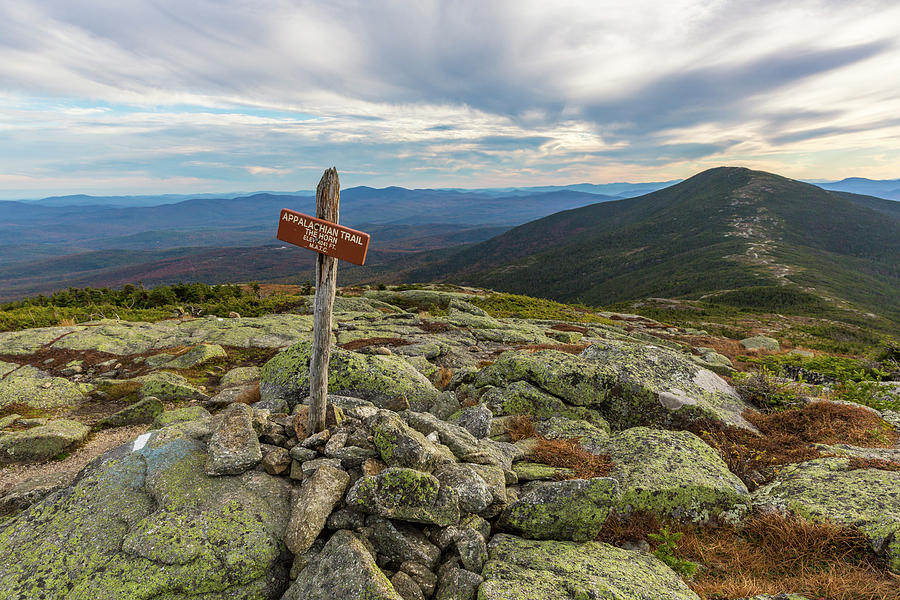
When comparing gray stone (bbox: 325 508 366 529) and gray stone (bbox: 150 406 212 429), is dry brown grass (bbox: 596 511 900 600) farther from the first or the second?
gray stone (bbox: 150 406 212 429)

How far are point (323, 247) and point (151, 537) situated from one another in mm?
5326

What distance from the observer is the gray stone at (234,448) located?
6.93 metres

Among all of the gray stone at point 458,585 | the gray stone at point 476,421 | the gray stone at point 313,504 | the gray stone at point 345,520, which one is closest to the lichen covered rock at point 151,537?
the gray stone at point 313,504

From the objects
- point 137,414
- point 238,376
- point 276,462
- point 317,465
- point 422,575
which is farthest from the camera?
point 238,376

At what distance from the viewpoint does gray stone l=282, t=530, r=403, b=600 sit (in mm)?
4988

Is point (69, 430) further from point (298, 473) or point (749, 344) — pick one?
point (749, 344)

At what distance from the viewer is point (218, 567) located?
551 centimetres

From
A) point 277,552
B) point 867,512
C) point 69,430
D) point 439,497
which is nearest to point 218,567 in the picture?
point 277,552

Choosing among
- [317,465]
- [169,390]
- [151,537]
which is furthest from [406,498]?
[169,390]

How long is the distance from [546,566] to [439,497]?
1918 millimetres

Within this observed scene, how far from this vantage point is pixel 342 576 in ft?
17.1

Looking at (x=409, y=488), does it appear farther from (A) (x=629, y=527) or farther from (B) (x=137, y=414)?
(B) (x=137, y=414)

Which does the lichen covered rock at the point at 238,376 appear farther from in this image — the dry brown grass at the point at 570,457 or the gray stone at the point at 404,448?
the dry brown grass at the point at 570,457

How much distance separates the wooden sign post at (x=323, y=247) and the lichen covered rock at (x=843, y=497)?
9.40m
